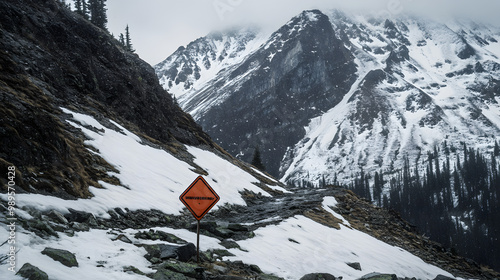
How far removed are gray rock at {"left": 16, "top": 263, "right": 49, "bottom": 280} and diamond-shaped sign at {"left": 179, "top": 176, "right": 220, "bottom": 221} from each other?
489cm

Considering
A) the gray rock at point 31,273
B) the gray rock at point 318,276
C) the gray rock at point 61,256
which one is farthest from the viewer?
the gray rock at point 318,276

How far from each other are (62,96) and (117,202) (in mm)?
16983

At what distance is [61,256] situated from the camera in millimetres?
7211

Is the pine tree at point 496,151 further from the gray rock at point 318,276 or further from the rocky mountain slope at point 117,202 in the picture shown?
the gray rock at point 318,276

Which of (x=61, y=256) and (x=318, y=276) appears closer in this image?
(x=61, y=256)

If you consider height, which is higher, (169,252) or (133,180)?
(133,180)

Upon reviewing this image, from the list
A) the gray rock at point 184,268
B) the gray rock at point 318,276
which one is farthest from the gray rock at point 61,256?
the gray rock at point 318,276

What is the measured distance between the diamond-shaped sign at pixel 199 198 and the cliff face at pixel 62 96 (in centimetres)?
522

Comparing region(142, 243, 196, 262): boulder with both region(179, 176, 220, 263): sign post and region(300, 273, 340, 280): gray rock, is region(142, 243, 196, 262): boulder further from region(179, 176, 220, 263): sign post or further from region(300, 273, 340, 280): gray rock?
region(300, 273, 340, 280): gray rock

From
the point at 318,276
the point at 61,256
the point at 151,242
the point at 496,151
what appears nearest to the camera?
the point at 61,256

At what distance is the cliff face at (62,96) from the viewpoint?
1221 centimetres

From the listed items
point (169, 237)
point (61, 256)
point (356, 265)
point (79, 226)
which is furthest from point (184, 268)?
point (356, 265)

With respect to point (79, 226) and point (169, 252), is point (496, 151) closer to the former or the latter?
point (169, 252)

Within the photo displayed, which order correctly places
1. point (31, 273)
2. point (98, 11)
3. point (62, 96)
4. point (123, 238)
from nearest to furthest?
point (31, 273)
point (123, 238)
point (62, 96)
point (98, 11)
